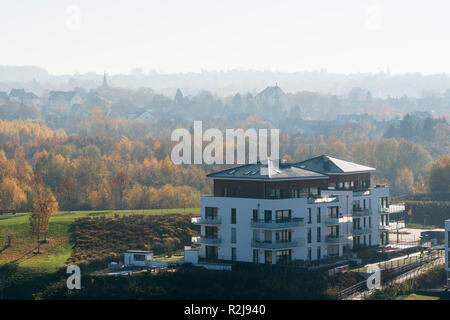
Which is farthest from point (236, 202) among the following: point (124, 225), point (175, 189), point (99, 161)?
point (99, 161)

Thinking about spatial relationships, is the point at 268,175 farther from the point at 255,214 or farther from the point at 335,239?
the point at 335,239

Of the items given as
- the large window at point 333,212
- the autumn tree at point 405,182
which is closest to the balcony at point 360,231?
the large window at point 333,212

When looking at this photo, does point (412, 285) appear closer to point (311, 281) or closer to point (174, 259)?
point (311, 281)

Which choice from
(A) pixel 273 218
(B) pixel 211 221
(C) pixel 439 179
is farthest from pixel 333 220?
(C) pixel 439 179

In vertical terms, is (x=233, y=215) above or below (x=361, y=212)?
above

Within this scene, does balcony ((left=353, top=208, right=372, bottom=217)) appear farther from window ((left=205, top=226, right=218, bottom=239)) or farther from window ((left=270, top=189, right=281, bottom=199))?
window ((left=205, top=226, right=218, bottom=239))

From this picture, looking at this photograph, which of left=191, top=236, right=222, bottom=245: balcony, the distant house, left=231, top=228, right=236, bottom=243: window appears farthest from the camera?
the distant house

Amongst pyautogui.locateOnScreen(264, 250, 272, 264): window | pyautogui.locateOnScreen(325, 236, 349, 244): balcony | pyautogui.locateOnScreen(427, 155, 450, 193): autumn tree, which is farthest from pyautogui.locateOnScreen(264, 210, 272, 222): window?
pyautogui.locateOnScreen(427, 155, 450, 193): autumn tree

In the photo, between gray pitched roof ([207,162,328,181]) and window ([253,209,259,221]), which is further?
gray pitched roof ([207,162,328,181])
